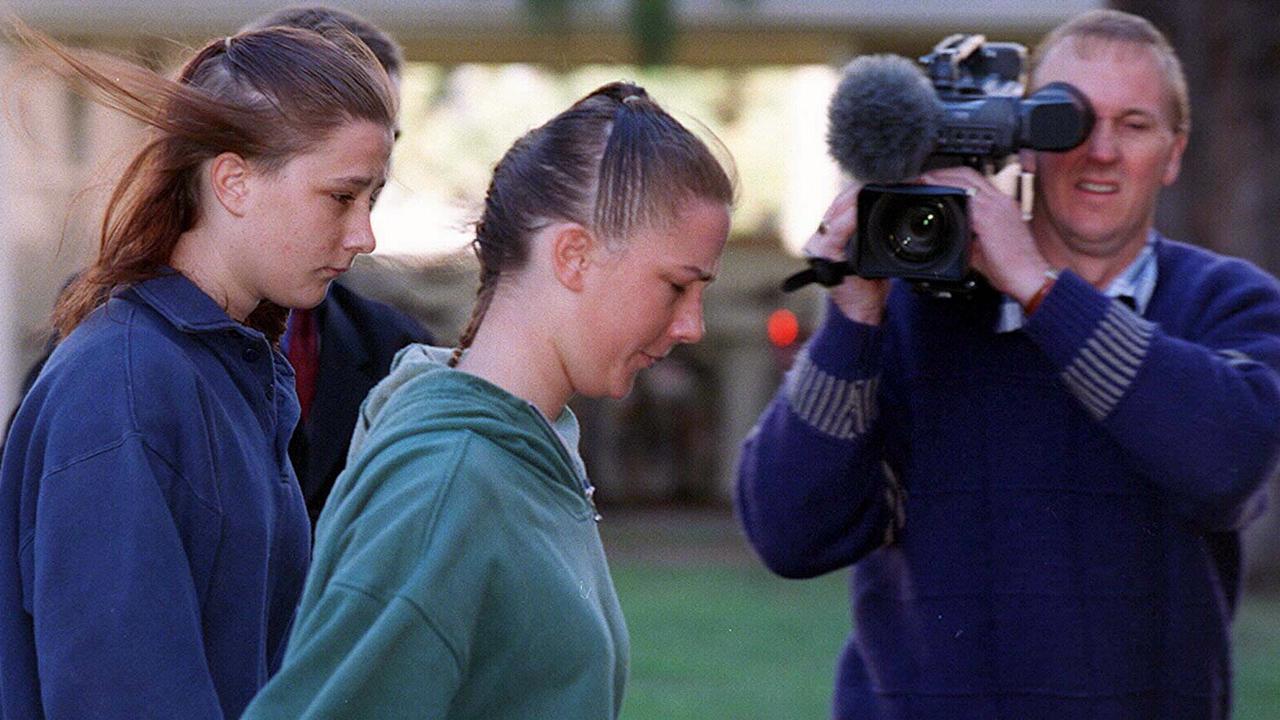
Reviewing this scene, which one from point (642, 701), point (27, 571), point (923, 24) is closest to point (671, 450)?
point (923, 24)

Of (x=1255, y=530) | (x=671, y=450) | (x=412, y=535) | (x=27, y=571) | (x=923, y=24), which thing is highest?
(x=412, y=535)

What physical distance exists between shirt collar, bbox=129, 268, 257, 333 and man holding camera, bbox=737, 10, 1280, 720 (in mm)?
1033

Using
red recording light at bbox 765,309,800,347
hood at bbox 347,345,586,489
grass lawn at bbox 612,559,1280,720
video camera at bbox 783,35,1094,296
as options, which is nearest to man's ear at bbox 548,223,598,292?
hood at bbox 347,345,586,489

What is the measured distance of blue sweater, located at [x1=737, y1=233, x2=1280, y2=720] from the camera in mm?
2625

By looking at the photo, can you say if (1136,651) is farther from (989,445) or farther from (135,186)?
(135,186)

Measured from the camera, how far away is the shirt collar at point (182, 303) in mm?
2053

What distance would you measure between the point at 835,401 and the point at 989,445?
0.25 m

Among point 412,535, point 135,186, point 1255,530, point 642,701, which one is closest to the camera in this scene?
point 412,535

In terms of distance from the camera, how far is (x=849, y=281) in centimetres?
277

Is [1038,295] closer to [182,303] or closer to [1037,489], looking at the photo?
[1037,489]

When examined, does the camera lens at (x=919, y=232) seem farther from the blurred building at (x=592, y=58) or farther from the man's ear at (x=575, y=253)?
the blurred building at (x=592, y=58)

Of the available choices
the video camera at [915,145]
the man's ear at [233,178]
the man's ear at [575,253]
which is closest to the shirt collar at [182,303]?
the man's ear at [233,178]

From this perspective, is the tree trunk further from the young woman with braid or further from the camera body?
the young woman with braid

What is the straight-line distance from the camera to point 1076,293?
266 cm
